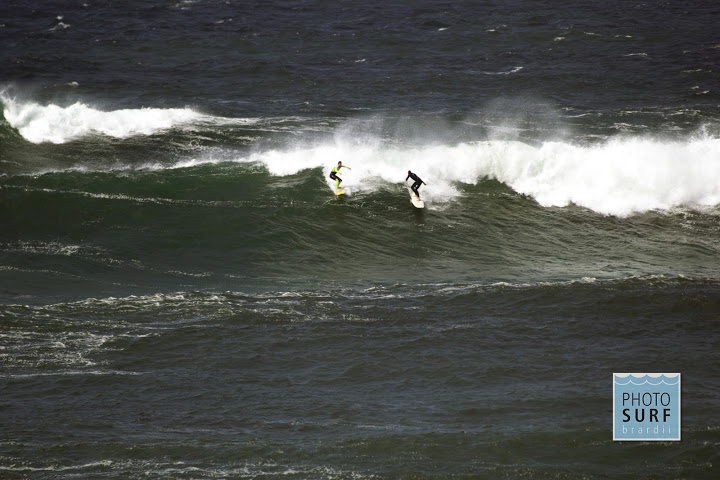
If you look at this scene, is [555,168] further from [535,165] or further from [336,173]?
[336,173]

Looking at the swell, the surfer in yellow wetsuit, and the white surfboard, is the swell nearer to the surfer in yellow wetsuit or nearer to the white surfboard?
the white surfboard

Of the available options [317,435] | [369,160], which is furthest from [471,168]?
[317,435]

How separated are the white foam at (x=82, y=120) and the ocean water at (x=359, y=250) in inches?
5.9

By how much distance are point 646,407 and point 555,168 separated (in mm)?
15051

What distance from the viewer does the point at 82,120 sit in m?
31.3

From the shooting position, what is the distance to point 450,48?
41594mm

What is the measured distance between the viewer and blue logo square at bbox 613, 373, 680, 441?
11.4m

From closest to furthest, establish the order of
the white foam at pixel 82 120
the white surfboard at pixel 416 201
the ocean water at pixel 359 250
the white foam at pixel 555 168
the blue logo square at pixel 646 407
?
1. the blue logo square at pixel 646 407
2. the ocean water at pixel 359 250
3. the white surfboard at pixel 416 201
4. the white foam at pixel 555 168
5. the white foam at pixel 82 120

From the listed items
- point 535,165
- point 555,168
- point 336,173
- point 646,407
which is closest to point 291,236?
point 336,173

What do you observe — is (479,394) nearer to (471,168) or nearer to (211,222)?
(211,222)

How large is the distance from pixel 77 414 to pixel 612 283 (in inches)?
460

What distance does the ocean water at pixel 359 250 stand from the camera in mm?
11727

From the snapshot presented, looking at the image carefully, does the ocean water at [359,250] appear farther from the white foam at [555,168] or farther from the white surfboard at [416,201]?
the white surfboard at [416,201]

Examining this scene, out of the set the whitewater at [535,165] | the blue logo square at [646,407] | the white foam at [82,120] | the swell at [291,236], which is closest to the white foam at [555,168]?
the whitewater at [535,165]
